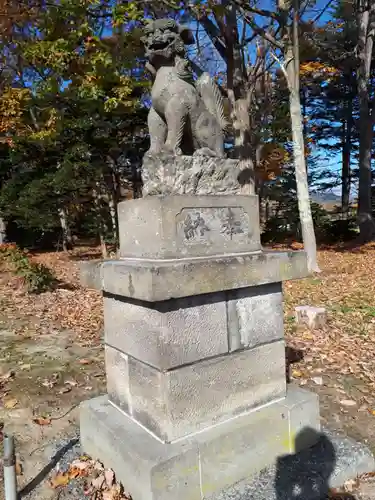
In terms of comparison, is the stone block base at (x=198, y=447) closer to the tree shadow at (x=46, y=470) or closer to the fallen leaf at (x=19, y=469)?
the tree shadow at (x=46, y=470)

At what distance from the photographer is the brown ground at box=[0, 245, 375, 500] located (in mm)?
3805

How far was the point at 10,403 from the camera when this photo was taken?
421cm

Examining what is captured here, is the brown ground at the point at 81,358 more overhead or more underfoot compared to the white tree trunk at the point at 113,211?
more underfoot

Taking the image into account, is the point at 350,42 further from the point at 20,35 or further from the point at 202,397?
the point at 202,397

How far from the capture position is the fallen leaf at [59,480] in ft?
9.40

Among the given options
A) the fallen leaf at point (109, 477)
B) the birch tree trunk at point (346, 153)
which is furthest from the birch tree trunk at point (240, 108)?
the birch tree trunk at point (346, 153)

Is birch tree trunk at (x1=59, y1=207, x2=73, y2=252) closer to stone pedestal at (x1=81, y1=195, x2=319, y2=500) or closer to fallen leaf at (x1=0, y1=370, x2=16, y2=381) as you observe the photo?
fallen leaf at (x1=0, y1=370, x2=16, y2=381)

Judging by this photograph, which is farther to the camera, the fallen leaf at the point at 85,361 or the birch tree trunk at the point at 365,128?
the birch tree trunk at the point at 365,128

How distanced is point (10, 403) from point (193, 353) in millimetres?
2746

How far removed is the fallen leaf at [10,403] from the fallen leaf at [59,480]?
4.85ft

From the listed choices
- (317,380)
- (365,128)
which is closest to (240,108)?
(365,128)

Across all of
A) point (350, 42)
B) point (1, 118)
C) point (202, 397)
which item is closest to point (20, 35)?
point (1, 118)

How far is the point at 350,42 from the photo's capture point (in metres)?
22.0

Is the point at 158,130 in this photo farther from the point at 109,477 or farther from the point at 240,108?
the point at 240,108
